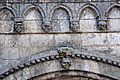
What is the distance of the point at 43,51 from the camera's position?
5922 millimetres

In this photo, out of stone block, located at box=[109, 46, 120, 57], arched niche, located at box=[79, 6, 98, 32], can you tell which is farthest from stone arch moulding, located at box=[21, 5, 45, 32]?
stone block, located at box=[109, 46, 120, 57]

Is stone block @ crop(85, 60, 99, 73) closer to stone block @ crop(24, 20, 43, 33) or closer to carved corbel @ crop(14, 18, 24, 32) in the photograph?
stone block @ crop(24, 20, 43, 33)

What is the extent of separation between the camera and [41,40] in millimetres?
6031

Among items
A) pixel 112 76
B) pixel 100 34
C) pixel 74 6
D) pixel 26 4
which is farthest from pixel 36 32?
pixel 112 76

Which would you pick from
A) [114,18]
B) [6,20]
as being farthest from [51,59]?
[114,18]

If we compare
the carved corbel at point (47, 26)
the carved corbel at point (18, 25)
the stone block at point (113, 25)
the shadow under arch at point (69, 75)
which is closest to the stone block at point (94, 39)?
the stone block at point (113, 25)

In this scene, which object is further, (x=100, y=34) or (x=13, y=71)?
(x=100, y=34)

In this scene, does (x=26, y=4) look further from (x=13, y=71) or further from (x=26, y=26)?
(x=13, y=71)

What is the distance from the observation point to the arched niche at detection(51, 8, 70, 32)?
6098 millimetres

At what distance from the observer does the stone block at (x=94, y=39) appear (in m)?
6.04

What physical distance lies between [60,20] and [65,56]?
90 cm

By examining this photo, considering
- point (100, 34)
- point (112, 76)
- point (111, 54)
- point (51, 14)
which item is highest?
point (51, 14)

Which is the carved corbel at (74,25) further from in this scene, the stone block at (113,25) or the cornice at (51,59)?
the stone block at (113,25)

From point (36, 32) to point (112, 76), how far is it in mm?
2009
